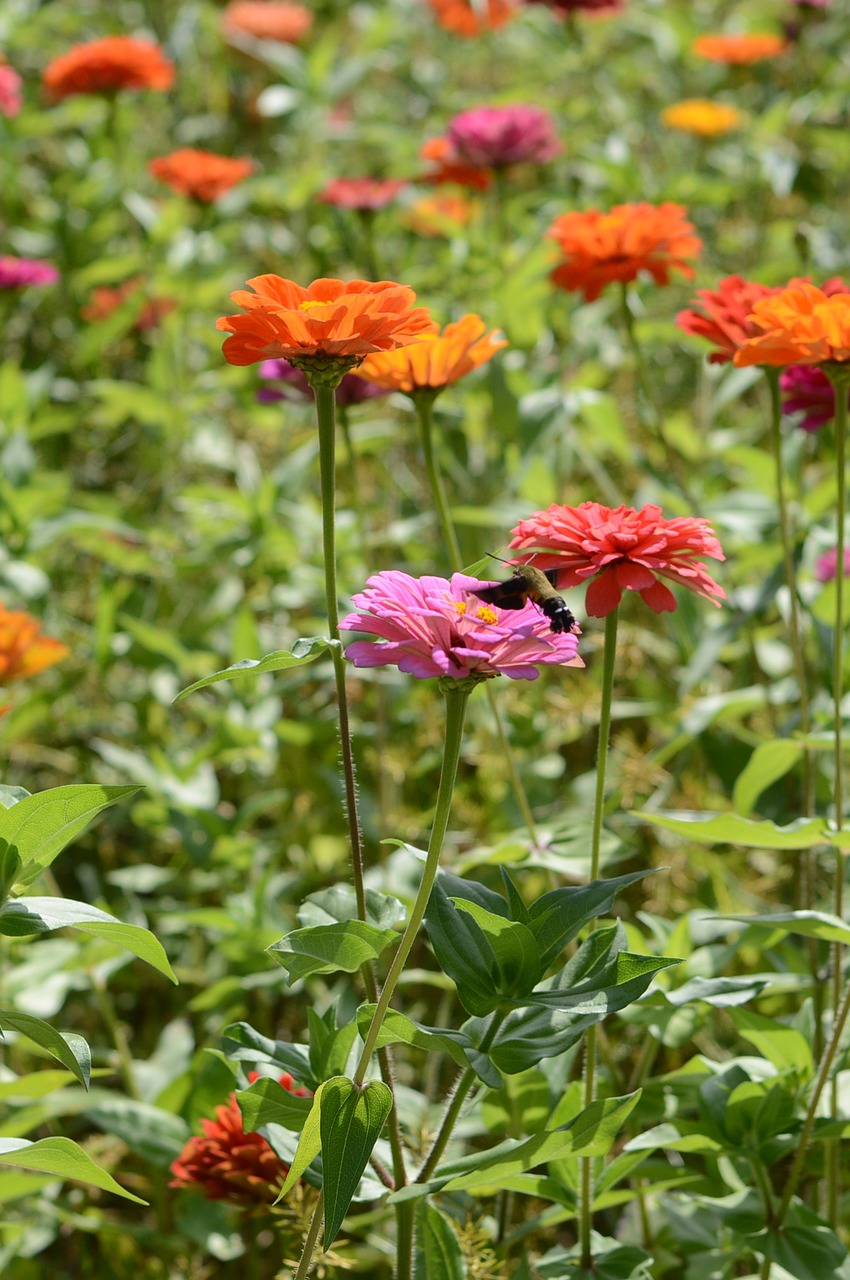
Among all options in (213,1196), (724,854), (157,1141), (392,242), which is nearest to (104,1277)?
(157,1141)

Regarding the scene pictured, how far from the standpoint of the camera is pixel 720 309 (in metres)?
1.01

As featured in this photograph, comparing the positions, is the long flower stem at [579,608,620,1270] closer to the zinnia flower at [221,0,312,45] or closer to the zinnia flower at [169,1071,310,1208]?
the zinnia flower at [169,1071,310,1208]

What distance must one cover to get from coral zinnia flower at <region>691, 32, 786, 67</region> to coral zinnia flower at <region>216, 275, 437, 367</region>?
224 centimetres

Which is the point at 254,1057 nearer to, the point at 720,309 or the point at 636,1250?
the point at 636,1250

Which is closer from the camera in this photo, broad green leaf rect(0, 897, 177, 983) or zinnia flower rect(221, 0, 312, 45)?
broad green leaf rect(0, 897, 177, 983)

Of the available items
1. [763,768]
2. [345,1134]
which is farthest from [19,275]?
[345,1134]

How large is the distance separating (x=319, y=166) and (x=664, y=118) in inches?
28.0

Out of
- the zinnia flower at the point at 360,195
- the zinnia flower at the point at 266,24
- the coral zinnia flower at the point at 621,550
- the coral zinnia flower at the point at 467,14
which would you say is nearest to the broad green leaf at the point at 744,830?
the coral zinnia flower at the point at 621,550

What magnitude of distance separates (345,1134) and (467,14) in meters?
2.67

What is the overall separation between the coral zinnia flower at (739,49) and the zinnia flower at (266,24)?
1.02m

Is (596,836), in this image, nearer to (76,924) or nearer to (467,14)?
(76,924)

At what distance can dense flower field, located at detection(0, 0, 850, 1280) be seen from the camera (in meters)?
0.76

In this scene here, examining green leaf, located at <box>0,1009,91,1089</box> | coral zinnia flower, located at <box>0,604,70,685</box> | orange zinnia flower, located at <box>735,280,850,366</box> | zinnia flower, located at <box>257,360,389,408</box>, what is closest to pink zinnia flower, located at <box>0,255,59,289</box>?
zinnia flower, located at <box>257,360,389,408</box>

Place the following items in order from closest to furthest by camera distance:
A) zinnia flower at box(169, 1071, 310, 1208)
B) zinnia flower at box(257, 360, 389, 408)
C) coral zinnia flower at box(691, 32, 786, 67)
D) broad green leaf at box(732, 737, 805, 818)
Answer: zinnia flower at box(169, 1071, 310, 1208)
broad green leaf at box(732, 737, 805, 818)
zinnia flower at box(257, 360, 389, 408)
coral zinnia flower at box(691, 32, 786, 67)
